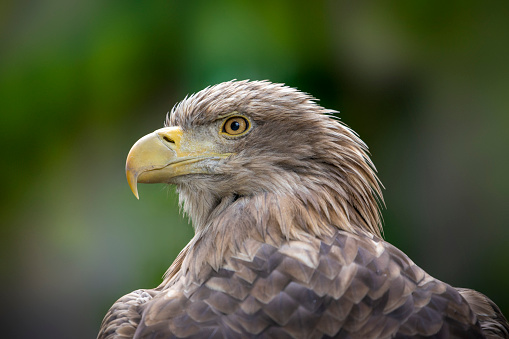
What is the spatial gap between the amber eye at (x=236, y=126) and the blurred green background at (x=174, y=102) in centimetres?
166

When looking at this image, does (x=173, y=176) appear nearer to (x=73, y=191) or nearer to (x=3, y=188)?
(x=73, y=191)

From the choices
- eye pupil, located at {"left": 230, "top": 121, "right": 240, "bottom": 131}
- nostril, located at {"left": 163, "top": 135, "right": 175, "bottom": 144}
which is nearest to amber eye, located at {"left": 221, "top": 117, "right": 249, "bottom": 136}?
eye pupil, located at {"left": 230, "top": 121, "right": 240, "bottom": 131}

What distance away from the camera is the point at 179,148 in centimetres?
199

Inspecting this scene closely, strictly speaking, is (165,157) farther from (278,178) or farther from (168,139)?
(278,178)

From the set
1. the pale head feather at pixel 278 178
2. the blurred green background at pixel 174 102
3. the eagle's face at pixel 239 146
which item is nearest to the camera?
the pale head feather at pixel 278 178

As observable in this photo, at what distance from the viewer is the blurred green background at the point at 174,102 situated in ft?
12.1

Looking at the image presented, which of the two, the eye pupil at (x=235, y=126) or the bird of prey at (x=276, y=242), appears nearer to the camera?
the bird of prey at (x=276, y=242)

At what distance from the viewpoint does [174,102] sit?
12.7 ft

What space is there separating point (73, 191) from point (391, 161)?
208cm

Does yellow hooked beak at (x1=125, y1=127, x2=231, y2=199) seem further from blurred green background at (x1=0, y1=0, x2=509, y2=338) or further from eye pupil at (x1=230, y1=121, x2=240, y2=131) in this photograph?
blurred green background at (x1=0, y1=0, x2=509, y2=338)

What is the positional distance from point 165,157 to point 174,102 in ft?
6.53

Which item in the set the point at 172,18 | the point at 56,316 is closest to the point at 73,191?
the point at 56,316

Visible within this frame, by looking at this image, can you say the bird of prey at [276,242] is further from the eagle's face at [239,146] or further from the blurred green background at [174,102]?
the blurred green background at [174,102]

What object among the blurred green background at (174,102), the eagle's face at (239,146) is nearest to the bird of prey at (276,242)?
the eagle's face at (239,146)
